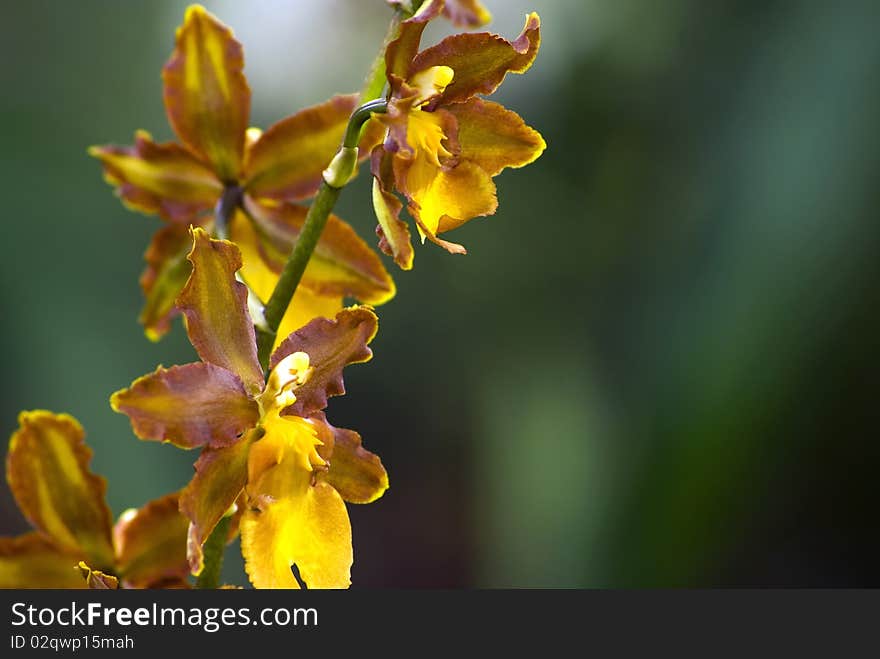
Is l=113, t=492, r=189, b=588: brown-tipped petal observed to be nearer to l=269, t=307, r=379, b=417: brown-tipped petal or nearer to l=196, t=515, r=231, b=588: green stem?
l=196, t=515, r=231, b=588: green stem

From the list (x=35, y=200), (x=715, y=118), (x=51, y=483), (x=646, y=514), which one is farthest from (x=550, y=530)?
(x=51, y=483)

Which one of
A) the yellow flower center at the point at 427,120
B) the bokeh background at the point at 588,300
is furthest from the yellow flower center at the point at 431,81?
the bokeh background at the point at 588,300

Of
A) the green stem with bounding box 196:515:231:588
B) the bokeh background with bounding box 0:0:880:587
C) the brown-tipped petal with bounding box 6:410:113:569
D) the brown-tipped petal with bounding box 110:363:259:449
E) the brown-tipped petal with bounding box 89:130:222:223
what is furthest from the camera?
the bokeh background with bounding box 0:0:880:587

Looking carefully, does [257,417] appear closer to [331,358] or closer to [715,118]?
[331,358]

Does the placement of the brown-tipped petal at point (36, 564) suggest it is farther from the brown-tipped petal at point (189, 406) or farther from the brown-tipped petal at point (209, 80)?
the brown-tipped petal at point (209, 80)

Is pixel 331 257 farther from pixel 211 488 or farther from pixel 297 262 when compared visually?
pixel 211 488

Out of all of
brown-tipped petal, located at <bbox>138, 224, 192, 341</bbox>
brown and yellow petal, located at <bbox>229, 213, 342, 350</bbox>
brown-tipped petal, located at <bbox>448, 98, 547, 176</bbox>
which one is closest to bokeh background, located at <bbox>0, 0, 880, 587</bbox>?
brown-tipped petal, located at <bbox>138, 224, 192, 341</bbox>
